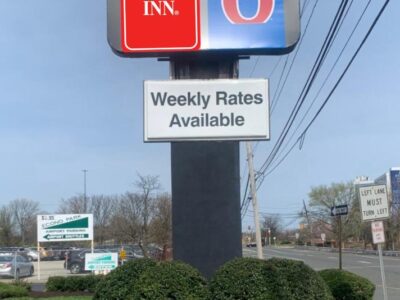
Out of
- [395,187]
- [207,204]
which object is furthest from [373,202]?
[395,187]

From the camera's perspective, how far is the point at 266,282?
7387 millimetres

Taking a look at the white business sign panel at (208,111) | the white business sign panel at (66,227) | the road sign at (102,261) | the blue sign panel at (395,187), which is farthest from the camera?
the blue sign panel at (395,187)

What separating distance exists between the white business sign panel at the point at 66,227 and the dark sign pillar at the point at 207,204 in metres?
16.5

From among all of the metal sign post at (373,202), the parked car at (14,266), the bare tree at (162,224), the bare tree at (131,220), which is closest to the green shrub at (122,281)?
the metal sign post at (373,202)

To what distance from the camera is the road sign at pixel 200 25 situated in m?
8.28

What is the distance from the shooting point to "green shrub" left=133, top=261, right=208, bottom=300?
23.6 ft

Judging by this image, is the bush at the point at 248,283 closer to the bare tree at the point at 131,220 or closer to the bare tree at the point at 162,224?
the bare tree at the point at 162,224

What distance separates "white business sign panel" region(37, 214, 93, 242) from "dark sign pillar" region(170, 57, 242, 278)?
54.3 feet

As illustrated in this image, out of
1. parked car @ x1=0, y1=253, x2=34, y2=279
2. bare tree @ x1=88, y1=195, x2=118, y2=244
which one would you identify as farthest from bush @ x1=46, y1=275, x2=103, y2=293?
bare tree @ x1=88, y1=195, x2=118, y2=244

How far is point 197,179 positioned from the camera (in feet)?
30.3

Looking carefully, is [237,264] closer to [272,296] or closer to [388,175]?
[272,296]

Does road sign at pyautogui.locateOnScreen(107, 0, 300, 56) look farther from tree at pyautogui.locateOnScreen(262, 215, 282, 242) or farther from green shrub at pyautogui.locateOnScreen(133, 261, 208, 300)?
tree at pyautogui.locateOnScreen(262, 215, 282, 242)

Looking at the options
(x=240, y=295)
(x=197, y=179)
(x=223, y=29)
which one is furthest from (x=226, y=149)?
(x=240, y=295)

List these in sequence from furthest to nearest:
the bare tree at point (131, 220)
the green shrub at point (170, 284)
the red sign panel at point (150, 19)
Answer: the bare tree at point (131, 220), the red sign panel at point (150, 19), the green shrub at point (170, 284)
